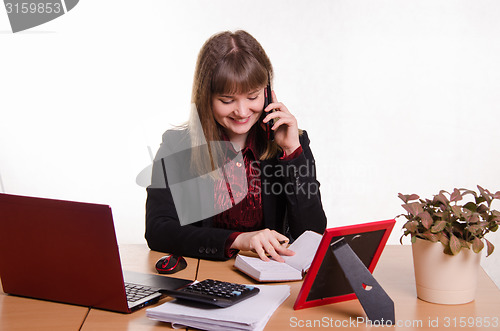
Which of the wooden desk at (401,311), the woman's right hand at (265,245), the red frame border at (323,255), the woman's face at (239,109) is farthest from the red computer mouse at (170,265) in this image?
the woman's face at (239,109)

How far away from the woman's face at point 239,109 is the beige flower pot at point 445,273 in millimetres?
821

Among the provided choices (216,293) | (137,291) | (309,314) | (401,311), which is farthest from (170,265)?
(401,311)

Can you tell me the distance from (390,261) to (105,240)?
0.84 meters

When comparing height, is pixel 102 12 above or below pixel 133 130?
above

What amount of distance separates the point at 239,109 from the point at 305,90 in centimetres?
168

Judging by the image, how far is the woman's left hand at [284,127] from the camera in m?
1.89

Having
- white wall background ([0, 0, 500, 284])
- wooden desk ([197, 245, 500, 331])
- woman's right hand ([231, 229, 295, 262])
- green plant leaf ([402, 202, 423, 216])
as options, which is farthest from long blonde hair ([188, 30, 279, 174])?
white wall background ([0, 0, 500, 284])

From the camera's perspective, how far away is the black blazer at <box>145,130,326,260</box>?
172 cm

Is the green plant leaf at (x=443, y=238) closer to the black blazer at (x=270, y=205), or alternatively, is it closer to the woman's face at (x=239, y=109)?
the black blazer at (x=270, y=205)

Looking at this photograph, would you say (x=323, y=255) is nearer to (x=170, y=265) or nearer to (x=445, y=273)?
(x=445, y=273)

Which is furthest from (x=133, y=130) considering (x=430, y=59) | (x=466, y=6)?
(x=466, y=6)

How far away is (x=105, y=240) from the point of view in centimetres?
114

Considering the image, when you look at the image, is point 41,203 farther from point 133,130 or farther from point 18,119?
point 18,119

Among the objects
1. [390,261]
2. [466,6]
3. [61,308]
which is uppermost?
[466,6]
